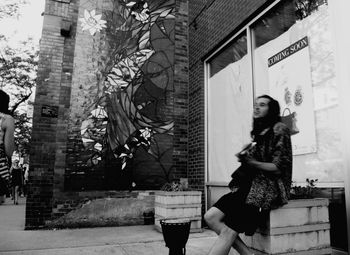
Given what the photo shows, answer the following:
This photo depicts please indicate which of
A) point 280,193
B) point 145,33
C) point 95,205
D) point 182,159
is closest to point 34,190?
point 95,205

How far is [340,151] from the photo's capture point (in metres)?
3.11

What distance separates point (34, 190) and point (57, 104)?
66.4 inches

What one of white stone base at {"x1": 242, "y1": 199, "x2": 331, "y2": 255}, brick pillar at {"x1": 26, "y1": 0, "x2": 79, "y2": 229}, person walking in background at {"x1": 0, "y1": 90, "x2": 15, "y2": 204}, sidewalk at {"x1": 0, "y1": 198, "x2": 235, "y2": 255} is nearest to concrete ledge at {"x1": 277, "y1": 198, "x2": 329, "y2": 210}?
white stone base at {"x1": 242, "y1": 199, "x2": 331, "y2": 255}

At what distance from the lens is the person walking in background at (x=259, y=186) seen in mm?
2389

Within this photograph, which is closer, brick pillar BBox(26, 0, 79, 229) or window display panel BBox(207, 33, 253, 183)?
window display panel BBox(207, 33, 253, 183)

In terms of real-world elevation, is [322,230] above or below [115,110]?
below

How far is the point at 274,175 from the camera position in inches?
95.7

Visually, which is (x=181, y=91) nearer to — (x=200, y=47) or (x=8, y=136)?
(x=200, y=47)

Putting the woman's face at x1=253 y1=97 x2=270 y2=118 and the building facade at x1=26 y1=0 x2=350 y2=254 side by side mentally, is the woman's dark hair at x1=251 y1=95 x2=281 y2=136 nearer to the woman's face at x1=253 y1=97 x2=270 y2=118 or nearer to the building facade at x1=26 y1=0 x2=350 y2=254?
the woman's face at x1=253 y1=97 x2=270 y2=118

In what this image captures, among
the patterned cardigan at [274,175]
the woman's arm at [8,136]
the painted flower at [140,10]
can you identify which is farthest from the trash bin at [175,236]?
the painted flower at [140,10]

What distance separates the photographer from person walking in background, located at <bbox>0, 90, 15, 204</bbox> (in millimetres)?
2924

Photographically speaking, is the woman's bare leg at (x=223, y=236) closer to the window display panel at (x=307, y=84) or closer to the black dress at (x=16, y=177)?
the window display panel at (x=307, y=84)

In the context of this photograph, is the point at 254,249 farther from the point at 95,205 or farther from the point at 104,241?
the point at 95,205

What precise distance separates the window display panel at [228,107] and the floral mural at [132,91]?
1.06 metres
